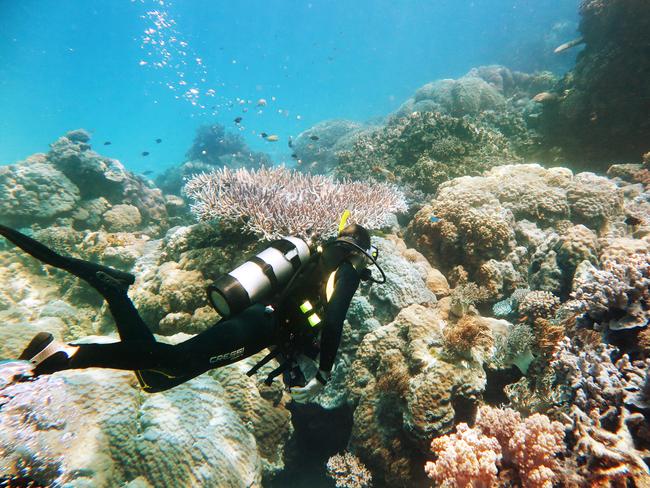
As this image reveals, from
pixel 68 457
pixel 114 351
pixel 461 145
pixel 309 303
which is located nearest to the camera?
pixel 114 351

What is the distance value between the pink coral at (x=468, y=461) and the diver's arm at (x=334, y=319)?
1.18 meters

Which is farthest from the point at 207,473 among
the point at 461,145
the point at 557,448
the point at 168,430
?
the point at 461,145

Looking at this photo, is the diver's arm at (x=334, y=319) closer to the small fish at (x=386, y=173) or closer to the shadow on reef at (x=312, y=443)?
the shadow on reef at (x=312, y=443)

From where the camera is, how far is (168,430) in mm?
3133

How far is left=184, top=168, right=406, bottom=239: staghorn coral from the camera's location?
470 cm

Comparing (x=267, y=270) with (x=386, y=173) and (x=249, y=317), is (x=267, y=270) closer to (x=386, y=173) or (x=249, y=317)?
(x=249, y=317)

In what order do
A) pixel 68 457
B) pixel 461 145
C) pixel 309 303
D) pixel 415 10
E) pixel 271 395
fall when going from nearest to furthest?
pixel 68 457, pixel 309 303, pixel 271 395, pixel 461 145, pixel 415 10

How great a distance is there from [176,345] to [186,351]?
103 mm

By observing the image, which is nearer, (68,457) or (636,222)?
(68,457)

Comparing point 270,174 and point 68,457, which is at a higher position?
point 270,174

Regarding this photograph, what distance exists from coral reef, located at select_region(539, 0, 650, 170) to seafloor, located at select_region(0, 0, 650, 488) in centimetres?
76

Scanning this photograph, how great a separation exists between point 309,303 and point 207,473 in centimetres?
200

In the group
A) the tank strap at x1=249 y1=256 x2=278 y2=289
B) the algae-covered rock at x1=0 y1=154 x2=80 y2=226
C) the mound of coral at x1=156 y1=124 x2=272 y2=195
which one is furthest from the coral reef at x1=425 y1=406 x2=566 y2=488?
the mound of coral at x1=156 y1=124 x2=272 y2=195

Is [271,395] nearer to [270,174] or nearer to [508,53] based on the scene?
[270,174]
